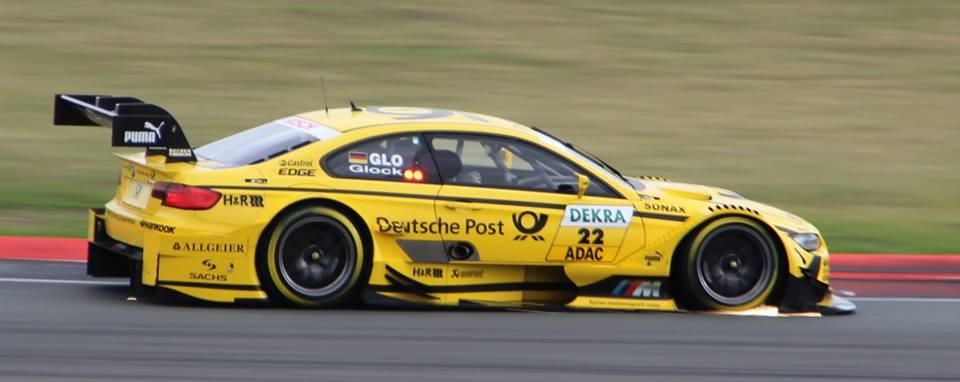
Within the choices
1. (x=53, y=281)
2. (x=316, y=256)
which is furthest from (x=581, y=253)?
(x=53, y=281)

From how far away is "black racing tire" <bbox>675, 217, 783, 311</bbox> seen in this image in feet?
27.4

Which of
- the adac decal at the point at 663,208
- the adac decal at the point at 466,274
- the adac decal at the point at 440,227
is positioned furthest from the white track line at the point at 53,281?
the adac decal at the point at 663,208

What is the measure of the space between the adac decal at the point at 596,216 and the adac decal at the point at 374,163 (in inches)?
40.2

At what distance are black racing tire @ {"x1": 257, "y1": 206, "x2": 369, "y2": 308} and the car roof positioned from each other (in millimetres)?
617

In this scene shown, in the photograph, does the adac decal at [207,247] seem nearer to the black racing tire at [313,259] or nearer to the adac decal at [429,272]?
the black racing tire at [313,259]

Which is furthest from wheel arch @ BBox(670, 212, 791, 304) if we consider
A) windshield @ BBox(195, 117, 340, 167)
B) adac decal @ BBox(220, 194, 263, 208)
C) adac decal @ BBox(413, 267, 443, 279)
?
adac decal @ BBox(220, 194, 263, 208)

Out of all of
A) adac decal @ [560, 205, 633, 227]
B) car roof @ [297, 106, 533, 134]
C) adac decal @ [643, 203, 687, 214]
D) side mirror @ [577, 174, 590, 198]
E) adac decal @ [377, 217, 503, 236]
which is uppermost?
car roof @ [297, 106, 533, 134]

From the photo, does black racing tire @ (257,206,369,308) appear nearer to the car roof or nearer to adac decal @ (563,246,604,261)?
the car roof

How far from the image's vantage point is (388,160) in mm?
8070

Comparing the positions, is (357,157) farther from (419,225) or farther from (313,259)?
(313,259)

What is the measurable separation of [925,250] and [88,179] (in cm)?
739

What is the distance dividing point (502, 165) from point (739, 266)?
1583mm

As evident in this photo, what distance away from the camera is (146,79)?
17016 millimetres

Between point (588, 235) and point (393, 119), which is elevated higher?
point (393, 119)
